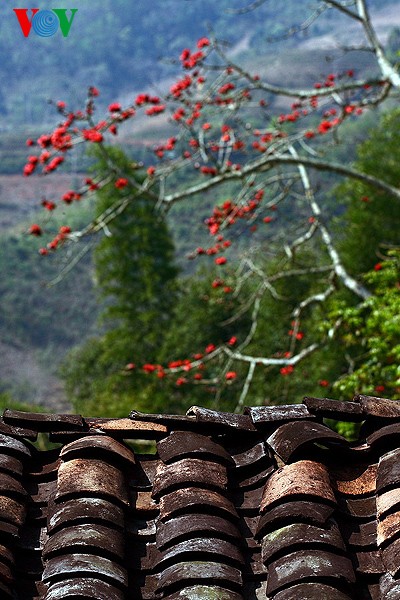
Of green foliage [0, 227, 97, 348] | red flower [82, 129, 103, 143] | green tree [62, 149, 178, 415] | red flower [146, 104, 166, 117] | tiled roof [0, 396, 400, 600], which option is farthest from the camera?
green foliage [0, 227, 97, 348]

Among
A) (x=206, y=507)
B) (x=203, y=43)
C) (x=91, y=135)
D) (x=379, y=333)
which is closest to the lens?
(x=206, y=507)

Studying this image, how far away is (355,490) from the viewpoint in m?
2.95

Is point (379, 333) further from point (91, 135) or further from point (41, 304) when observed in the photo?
point (41, 304)

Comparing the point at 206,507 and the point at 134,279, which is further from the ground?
the point at 134,279

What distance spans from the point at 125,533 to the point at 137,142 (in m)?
144

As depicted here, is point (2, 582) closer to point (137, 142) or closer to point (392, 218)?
point (392, 218)

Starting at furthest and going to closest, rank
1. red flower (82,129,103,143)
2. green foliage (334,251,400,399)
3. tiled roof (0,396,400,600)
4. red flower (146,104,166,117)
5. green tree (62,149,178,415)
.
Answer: green tree (62,149,178,415) → red flower (146,104,166,117) → red flower (82,129,103,143) → green foliage (334,251,400,399) → tiled roof (0,396,400,600)

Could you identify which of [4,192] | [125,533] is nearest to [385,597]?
[125,533]

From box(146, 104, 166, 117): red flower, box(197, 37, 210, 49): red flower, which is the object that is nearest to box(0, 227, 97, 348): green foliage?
box(146, 104, 166, 117): red flower

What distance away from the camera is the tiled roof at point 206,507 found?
8.35 ft

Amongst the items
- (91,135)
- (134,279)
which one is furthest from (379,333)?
(134,279)

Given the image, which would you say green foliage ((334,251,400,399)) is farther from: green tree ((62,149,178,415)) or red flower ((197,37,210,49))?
green tree ((62,149,178,415))

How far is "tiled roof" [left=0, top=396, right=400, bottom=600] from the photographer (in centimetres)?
254

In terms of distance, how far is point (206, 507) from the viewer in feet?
9.00
